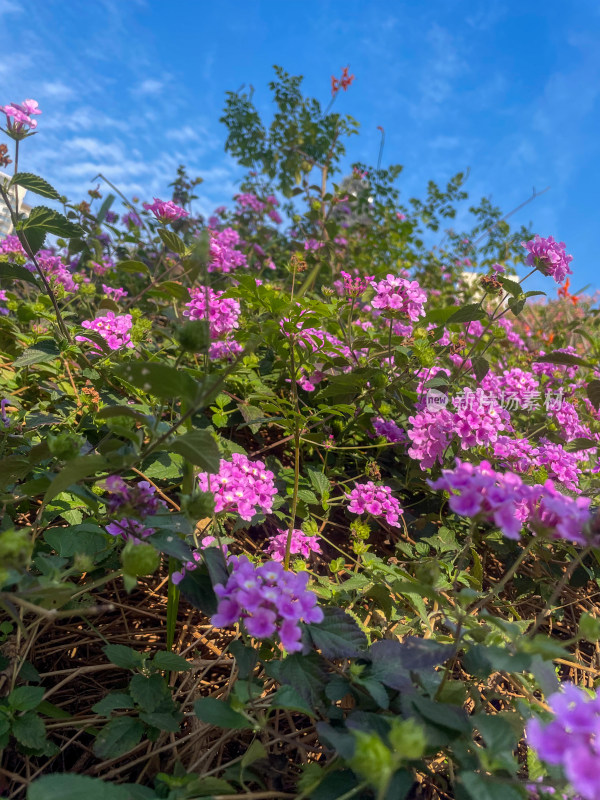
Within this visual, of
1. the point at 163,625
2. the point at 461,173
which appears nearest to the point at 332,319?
the point at 163,625

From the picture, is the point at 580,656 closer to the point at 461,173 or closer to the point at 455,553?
the point at 455,553

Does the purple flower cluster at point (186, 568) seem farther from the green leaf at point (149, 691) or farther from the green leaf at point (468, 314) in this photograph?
the green leaf at point (468, 314)

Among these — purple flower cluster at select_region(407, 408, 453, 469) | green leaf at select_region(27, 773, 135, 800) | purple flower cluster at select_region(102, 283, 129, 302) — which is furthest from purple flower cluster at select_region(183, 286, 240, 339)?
green leaf at select_region(27, 773, 135, 800)

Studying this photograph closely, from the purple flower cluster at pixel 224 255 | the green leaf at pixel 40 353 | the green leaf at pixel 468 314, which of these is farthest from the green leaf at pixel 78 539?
the green leaf at pixel 468 314

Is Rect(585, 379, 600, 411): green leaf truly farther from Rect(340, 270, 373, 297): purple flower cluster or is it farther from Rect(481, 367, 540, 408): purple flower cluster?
Rect(340, 270, 373, 297): purple flower cluster

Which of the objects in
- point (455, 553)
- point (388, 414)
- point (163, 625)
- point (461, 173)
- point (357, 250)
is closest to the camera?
point (163, 625)

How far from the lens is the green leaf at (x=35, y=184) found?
1.56 meters

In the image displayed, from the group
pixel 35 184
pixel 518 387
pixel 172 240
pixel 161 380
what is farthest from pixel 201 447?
pixel 518 387

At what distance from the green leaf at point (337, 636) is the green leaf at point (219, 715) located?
169 mm

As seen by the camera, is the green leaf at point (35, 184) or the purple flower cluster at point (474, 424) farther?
the purple flower cluster at point (474, 424)

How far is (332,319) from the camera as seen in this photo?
2.20m

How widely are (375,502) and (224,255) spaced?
1574 millimetres

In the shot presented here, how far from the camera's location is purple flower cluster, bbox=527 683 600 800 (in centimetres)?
58

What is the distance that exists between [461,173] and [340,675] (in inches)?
218
